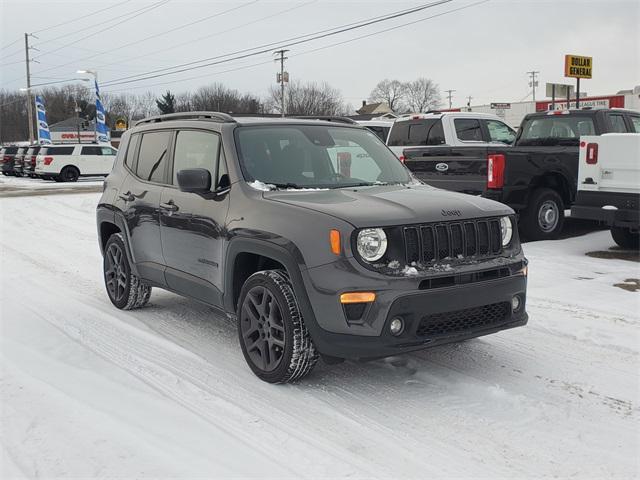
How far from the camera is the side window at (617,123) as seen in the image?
10.6 m

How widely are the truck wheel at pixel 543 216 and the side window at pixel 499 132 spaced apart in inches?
145

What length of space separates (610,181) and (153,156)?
20.1 feet

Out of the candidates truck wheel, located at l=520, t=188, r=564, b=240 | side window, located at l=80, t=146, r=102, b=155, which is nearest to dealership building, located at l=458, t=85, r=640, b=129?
side window, located at l=80, t=146, r=102, b=155

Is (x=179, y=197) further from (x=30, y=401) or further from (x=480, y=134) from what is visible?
(x=480, y=134)

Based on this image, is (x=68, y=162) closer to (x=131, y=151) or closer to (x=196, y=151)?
(x=131, y=151)

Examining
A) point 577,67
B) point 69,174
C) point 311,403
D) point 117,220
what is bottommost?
point 311,403

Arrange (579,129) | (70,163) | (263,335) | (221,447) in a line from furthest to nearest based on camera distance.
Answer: (70,163)
(579,129)
(263,335)
(221,447)

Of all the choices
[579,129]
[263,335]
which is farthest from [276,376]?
[579,129]

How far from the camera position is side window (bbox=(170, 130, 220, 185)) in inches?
205

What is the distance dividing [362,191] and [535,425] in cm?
198

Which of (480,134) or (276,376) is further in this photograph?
(480,134)

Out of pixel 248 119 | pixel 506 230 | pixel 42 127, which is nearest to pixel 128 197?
pixel 248 119

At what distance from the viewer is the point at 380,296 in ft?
12.6

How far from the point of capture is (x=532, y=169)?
33.5 ft
